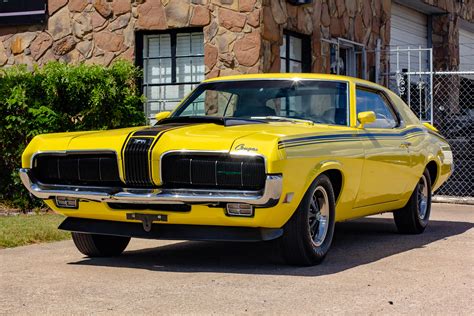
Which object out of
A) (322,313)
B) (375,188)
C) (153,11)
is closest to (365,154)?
(375,188)

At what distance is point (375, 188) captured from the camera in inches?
323

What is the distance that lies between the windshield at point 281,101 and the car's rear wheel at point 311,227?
3.11 feet

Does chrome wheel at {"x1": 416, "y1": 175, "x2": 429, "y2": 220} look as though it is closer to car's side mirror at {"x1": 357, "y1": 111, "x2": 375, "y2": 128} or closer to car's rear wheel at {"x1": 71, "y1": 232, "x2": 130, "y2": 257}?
car's side mirror at {"x1": 357, "y1": 111, "x2": 375, "y2": 128}

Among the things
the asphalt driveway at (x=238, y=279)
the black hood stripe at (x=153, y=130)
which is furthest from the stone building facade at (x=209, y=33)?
the black hood stripe at (x=153, y=130)

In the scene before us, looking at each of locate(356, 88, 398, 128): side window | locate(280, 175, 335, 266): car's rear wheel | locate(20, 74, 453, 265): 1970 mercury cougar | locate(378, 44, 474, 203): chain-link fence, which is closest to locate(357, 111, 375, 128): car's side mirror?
locate(20, 74, 453, 265): 1970 mercury cougar

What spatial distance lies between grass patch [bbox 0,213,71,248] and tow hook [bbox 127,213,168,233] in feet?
7.35

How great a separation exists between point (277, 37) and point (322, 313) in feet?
29.5

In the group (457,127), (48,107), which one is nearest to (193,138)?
(48,107)

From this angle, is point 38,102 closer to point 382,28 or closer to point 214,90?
point 214,90

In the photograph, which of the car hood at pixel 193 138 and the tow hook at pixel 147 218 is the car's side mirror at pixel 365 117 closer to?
the car hood at pixel 193 138

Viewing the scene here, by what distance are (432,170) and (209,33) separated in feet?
16.2

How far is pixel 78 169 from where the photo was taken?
7.13m

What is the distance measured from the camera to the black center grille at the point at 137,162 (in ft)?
22.1

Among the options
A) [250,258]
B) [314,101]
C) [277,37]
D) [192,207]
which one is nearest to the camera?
[192,207]
